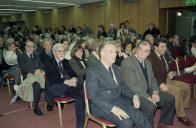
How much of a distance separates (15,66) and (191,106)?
147 inches

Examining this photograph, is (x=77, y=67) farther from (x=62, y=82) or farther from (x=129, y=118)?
(x=129, y=118)

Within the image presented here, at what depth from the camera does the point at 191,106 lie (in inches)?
173

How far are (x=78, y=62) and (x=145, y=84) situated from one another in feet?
4.19

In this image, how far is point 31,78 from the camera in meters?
4.11

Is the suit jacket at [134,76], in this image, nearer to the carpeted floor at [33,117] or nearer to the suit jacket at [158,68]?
the suit jacket at [158,68]

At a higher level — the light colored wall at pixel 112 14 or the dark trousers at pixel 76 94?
Result: the light colored wall at pixel 112 14

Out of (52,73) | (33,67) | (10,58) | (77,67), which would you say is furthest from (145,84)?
(10,58)

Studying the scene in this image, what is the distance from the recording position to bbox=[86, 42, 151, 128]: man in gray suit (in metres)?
2.46

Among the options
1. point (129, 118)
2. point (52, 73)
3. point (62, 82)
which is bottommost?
point (129, 118)

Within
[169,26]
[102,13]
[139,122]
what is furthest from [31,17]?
[139,122]

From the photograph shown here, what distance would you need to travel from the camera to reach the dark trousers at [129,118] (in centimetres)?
243

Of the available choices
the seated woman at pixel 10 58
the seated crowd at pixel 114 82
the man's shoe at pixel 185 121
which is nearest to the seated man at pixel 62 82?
the seated crowd at pixel 114 82

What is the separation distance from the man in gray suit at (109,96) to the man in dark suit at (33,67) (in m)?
1.63

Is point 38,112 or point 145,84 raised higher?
point 145,84
